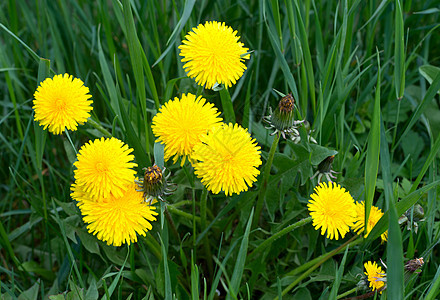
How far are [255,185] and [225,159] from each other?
1.28 ft

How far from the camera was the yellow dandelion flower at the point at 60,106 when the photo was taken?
34.8 inches

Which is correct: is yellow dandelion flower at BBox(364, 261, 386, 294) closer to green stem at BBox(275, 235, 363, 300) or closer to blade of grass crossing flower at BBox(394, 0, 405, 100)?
green stem at BBox(275, 235, 363, 300)

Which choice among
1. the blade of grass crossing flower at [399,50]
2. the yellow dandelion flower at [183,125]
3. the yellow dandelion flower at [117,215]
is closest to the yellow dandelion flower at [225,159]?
the yellow dandelion flower at [183,125]

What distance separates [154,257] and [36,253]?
0.42 metres

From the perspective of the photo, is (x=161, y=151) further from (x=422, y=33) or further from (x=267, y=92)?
(x=422, y=33)

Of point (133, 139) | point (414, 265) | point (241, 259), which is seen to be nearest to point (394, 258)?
point (414, 265)

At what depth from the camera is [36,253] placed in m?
1.35

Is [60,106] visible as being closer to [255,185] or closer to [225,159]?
[225,159]

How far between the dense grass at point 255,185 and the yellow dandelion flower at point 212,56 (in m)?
0.05

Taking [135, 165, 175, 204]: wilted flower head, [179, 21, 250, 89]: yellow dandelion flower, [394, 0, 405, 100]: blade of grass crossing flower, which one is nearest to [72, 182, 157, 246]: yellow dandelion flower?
[135, 165, 175, 204]: wilted flower head

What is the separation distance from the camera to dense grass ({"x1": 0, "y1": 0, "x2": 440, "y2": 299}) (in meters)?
0.96

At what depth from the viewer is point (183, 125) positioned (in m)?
0.87

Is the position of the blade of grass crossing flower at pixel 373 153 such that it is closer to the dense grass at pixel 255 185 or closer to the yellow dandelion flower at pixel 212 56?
the dense grass at pixel 255 185

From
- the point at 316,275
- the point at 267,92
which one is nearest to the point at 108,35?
the point at 267,92
